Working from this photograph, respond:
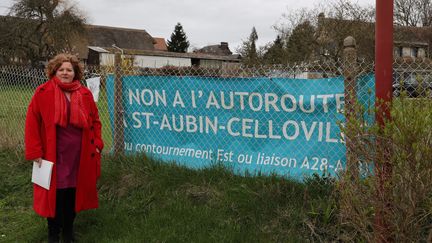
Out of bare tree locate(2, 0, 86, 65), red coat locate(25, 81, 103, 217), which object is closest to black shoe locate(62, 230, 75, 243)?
red coat locate(25, 81, 103, 217)

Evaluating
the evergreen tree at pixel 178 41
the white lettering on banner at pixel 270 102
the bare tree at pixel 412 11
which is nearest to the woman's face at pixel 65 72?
the white lettering on banner at pixel 270 102

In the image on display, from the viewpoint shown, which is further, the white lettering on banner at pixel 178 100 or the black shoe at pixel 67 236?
the white lettering on banner at pixel 178 100

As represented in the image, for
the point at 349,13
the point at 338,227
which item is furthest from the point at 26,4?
the point at 338,227

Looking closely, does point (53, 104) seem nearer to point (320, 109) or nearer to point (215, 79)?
point (215, 79)

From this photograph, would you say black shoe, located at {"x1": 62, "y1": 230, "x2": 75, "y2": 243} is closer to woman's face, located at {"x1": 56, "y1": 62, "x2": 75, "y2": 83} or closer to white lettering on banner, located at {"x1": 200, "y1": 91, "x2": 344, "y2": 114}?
woman's face, located at {"x1": 56, "y1": 62, "x2": 75, "y2": 83}

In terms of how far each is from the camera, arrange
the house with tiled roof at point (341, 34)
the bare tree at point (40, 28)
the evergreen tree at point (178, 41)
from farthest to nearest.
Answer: the evergreen tree at point (178, 41), the bare tree at point (40, 28), the house with tiled roof at point (341, 34)

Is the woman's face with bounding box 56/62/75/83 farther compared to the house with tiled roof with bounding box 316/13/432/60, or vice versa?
the house with tiled roof with bounding box 316/13/432/60

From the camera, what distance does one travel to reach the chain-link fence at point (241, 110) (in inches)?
169

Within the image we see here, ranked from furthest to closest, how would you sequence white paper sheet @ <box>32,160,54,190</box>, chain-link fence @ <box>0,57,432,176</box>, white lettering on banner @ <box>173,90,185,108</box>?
white lettering on banner @ <box>173,90,185,108</box>
chain-link fence @ <box>0,57,432,176</box>
white paper sheet @ <box>32,160,54,190</box>

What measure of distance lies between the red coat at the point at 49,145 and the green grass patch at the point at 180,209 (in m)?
0.47

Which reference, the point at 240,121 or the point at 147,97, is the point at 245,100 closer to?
the point at 240,121

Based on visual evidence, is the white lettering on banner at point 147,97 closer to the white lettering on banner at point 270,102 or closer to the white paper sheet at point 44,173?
the white lettering on banner at point 270,102

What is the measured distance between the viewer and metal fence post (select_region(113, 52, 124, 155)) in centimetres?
553

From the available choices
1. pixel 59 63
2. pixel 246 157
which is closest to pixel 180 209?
pixel 246 157
